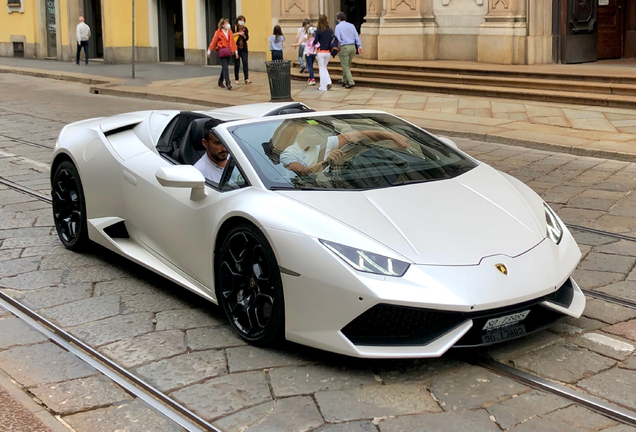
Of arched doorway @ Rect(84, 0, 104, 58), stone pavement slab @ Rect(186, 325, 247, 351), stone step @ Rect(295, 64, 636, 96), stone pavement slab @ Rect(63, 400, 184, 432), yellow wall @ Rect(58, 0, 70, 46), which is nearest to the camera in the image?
stone pavement slab @ Rect(63, 400, 184, 432)

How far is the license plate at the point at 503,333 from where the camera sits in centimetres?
393

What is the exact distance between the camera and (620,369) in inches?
158

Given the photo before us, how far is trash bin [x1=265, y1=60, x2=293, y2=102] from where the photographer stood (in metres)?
16.3

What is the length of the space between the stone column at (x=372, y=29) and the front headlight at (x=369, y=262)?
54.2 ft

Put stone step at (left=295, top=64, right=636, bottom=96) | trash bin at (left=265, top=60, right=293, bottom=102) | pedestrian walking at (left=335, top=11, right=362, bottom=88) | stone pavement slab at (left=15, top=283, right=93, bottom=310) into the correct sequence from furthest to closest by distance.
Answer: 1. pedestrian walking at (left=335, top=11, right=362, bottom=88)
2. trash bin at (left=265, top=60, right=293, bottom=102)
3. stone step at (left=295, top=64, right=636, bottom=96)
4. stone pavement slab at (left=15, top=283, right=93, bottom=310)

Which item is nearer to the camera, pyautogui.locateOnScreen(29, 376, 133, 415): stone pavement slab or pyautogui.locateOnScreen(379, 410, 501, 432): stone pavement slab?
pyautogui.locateOnScreen(379, 410, 501, 432): stone pavement slab

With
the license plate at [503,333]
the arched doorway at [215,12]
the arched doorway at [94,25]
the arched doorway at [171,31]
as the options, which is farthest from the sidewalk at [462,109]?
the arched doorway at [94,25]

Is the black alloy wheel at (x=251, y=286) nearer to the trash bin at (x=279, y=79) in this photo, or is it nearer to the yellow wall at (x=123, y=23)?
the trash bin at (x=279, y=79)

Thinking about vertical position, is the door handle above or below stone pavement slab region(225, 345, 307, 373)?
above

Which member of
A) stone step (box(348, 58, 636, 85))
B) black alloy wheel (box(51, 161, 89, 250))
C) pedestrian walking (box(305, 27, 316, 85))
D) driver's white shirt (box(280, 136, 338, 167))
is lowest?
black alloy wheel (box(51, 161, 89, 250))

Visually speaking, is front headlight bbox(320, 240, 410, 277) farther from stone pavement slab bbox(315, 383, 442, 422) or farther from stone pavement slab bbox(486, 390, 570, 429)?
stone pavement slab bbox(486, 390, 570, 429)

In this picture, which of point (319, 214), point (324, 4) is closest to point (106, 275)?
point (319, 214)

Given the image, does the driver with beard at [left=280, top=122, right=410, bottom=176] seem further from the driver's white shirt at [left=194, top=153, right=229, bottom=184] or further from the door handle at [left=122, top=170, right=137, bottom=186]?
the door handle at [left=122, top=170, right=137, bottom=186]

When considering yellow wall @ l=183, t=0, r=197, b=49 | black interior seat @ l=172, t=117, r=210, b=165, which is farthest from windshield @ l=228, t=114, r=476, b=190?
yellow wall @ l=183, t=0, r=197, b=49
